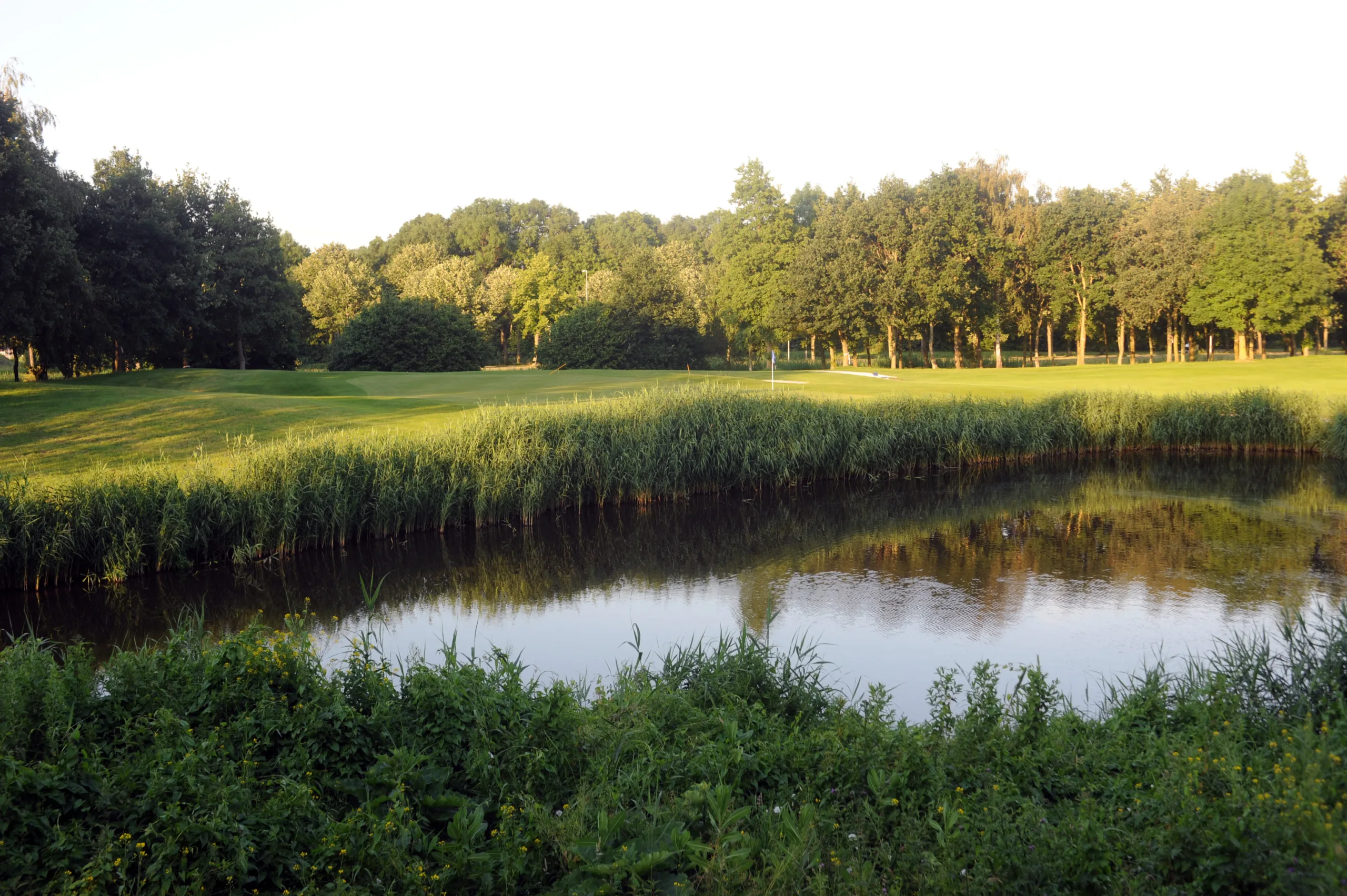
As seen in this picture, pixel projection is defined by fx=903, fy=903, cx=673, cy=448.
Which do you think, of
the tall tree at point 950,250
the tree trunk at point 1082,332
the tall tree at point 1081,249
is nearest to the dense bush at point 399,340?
the tall tree at point 950,250

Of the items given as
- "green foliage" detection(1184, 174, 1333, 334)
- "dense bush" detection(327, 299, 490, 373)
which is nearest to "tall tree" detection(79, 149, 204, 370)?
"dense bush" detection(327, 299, 490, 373)

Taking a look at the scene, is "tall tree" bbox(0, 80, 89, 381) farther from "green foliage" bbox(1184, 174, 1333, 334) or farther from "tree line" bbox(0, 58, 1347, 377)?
"green foliage" bbox(1184, 174, 1333, 334)

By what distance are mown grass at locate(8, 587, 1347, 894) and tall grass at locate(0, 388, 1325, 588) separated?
20.6 feet

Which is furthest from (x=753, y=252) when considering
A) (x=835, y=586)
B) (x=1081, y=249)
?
(x=835, y=586)

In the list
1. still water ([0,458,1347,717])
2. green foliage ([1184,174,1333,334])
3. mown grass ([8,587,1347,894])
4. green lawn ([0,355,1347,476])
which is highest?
green foliage ([1184,174,1333,334])

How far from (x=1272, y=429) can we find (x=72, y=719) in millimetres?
23483

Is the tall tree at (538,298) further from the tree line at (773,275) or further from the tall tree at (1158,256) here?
the tall tree at (1158,256)

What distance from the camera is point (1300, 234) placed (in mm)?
46031

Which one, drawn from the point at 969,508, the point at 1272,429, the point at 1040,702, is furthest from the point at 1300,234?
the point at 1040,702

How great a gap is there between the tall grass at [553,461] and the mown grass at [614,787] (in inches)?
247

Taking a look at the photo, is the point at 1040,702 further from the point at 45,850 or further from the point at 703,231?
the point at 703,231

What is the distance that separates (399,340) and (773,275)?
2095cm

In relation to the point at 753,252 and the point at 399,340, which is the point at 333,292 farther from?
the point at 753,252

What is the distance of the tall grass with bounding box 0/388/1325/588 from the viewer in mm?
10570
